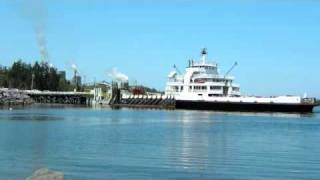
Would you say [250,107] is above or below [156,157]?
above

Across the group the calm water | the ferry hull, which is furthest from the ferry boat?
the calm water

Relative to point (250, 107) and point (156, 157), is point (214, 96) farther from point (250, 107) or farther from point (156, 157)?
point (156, 157)

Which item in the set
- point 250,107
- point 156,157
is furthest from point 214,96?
point 156,157

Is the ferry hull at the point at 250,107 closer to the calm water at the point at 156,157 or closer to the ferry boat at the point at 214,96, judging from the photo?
the ferry boat at the point at 214,96

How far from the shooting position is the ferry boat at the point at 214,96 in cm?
13925

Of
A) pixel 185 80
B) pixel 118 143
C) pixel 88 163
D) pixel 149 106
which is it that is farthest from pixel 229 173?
pixel 149 106

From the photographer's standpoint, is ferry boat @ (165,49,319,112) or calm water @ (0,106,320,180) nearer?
calm water @ (0,106,320,180)

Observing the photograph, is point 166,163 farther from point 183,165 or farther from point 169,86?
point 169,86

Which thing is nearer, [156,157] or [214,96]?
[156,157]

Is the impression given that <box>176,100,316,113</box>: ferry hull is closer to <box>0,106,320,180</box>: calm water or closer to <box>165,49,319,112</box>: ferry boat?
<box>165,49,319,112</box>: ferry boat

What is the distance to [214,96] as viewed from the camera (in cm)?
14838

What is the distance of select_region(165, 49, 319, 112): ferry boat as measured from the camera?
139250 millimetres

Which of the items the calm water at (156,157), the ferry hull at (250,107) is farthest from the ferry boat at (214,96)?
the calm water at (156,157)

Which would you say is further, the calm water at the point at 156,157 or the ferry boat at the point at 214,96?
the ferry boat at the point at 214,96
